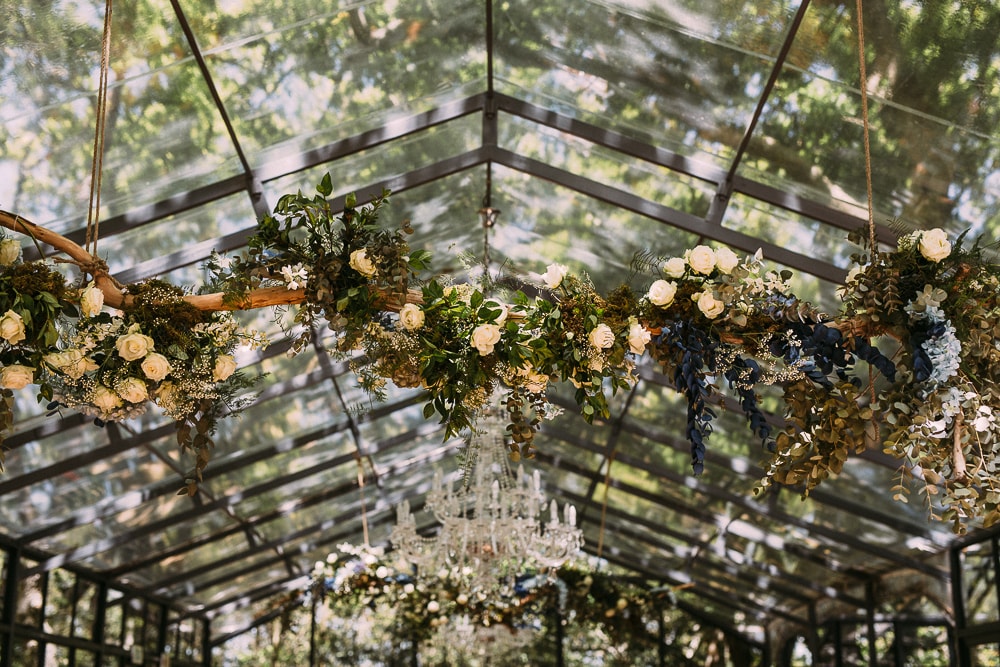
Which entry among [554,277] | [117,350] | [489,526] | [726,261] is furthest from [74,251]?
[489,526]

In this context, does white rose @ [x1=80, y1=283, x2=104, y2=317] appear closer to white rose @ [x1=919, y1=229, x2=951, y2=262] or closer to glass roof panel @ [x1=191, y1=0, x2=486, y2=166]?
glass roof panel @ [x1=191, y1=0, x2=486, y2=166]

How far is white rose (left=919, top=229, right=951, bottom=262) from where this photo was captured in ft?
9.35

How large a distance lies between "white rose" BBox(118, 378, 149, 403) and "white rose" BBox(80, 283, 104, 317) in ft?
0.80

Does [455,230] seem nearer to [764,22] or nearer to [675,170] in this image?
[675,170]

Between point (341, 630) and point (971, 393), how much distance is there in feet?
38.4

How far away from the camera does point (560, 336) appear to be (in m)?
3.09

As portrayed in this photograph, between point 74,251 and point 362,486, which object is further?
point 362,486

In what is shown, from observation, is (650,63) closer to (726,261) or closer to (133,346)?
(726,261)

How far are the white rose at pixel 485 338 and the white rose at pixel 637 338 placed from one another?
42cm

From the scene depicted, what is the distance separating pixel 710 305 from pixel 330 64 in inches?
102

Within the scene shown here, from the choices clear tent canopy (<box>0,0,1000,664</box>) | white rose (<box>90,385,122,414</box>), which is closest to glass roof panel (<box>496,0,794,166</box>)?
clear tent canopy (<box>0,0,1000,664</box>)

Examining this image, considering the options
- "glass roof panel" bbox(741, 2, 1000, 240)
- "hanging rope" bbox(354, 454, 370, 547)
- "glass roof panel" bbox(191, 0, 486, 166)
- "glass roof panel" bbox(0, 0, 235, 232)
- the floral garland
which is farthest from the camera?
"hanging rope" bbox(354, 454, 370, 547)

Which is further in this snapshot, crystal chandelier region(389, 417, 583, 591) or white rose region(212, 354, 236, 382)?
crystal chandelier region(389, 417, 583, 591)

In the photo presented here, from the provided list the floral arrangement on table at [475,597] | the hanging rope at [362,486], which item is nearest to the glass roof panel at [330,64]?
the hanging rope at [362,486]
